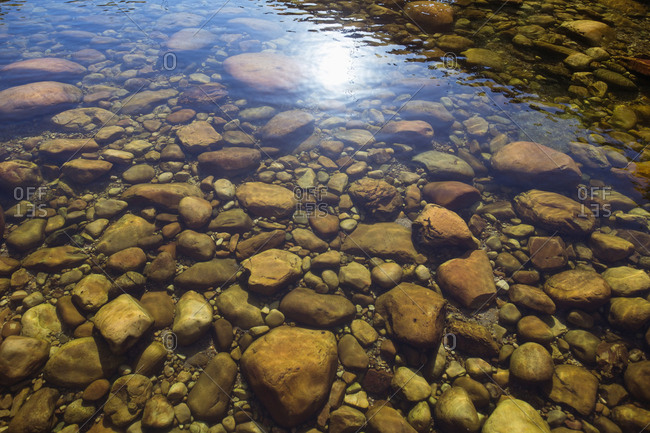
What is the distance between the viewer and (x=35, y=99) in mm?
6488

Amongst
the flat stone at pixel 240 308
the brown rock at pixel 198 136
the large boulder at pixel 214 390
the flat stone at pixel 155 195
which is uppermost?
the brown rock at pixel 198 136

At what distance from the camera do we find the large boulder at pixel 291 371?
2924 mm

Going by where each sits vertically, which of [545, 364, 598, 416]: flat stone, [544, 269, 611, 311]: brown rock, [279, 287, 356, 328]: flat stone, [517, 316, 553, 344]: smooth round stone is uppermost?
[544, 269, 611, 311]: brown rock

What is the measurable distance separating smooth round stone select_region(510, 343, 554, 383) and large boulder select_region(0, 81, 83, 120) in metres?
10.1

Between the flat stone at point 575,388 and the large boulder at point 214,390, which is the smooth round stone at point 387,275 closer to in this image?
the flat stone at point 575,388

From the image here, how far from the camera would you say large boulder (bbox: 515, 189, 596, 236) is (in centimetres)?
435

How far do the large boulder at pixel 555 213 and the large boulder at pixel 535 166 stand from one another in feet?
1.11

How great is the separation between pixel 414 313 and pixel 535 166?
12.4 ft

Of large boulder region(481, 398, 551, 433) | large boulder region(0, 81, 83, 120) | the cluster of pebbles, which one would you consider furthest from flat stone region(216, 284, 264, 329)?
large boulder region(0, 81, 83, 120)

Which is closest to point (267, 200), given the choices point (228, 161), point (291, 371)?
point (228, 161)

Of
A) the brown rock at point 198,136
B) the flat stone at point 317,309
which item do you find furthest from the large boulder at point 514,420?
the brown rock at point 198,136

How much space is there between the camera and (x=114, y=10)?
12297mm

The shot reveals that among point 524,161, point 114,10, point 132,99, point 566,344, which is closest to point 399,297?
point 566,344

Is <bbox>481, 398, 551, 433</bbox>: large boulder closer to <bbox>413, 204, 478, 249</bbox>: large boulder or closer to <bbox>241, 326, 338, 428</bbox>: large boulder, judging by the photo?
<bbox>241, 326, 338, 428</bbox>: large boulder
